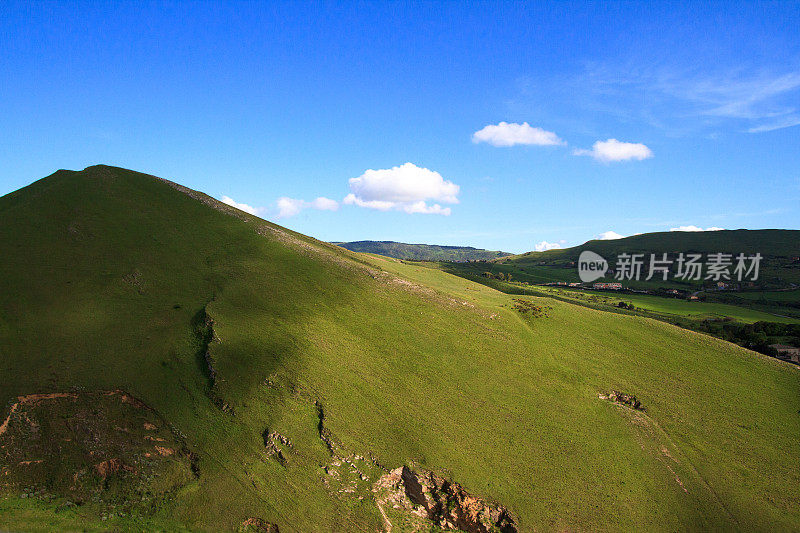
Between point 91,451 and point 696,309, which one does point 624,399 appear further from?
point 696,309

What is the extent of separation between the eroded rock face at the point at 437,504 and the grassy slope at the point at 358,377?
952 millimetres

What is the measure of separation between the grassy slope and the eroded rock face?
3.12ft

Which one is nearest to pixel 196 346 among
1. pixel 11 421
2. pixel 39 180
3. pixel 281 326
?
pixel 281 326

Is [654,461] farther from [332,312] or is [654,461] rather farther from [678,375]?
[332,312]

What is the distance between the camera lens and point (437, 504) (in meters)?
25.3

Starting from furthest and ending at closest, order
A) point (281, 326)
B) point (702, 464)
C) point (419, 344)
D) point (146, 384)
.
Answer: point (419, 344), point (281, 326), point (702, 464), point (146, 384)

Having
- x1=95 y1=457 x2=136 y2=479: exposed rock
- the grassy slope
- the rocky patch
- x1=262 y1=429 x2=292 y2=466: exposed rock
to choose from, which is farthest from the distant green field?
x1=95 y1=457 x2=136 y2=479: exposed rock

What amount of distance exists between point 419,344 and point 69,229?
40.7 metres

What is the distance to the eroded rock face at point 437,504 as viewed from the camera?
24.5 metres

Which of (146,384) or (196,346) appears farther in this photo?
(196,346)

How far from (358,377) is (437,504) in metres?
11.6

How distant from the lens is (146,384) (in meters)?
27.5

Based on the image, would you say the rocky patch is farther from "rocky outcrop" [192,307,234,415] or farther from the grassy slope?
"rocky outcrop" [192,307,234,415]

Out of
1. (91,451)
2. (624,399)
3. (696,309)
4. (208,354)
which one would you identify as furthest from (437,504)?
(696,309)
